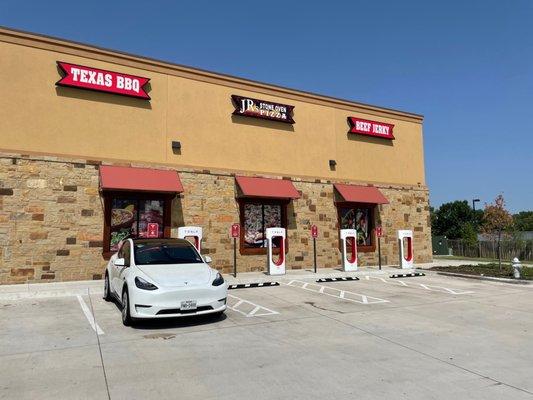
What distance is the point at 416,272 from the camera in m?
17.5

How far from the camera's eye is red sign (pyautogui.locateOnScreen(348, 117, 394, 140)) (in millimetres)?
20844

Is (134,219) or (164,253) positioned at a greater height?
(134,219)

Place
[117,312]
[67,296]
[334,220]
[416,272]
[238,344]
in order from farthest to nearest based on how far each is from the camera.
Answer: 1. [334,220]
2. [416,272]
3. [67,296]
4. [117,312]
5. [238,344]

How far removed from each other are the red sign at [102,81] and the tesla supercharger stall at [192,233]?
5026 millimetres

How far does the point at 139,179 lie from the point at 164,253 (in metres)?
6.47

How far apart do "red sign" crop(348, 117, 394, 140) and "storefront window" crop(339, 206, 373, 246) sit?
378cm

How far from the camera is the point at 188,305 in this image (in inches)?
299

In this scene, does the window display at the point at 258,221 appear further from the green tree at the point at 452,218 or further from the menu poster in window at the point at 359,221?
the green tree at the point at 452,218

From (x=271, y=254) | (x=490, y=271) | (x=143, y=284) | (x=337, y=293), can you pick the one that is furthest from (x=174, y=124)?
(x=490, y=271)

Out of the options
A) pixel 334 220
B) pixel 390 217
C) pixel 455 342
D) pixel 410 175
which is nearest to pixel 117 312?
pixel 455 342

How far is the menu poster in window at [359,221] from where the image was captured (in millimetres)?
20094

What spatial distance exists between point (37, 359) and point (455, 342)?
245 inches

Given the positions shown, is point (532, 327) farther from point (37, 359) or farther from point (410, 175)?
point (410, 175)

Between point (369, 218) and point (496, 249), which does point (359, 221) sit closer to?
point (369, 218)
